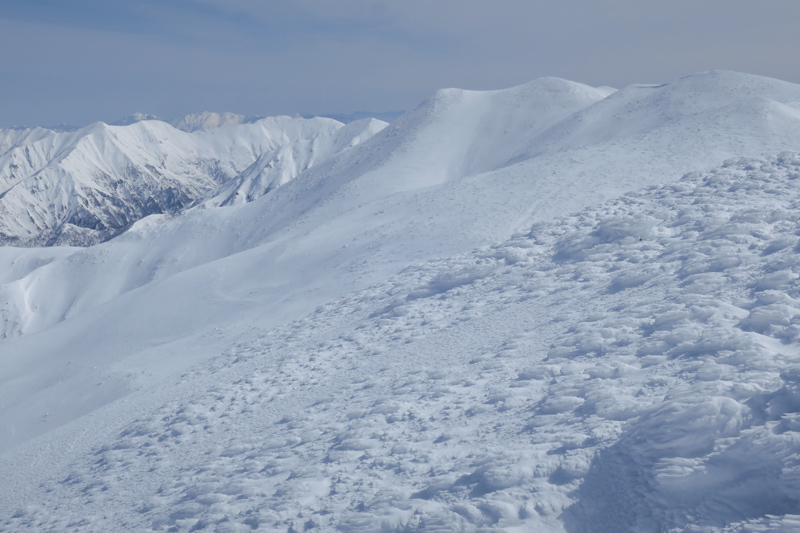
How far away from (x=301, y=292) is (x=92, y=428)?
7.57 metres

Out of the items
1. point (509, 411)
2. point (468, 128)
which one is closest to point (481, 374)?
point (509, 411)

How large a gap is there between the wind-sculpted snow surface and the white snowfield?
1.3 inches

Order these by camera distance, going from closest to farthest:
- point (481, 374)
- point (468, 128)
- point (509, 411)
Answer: point (509, 411) → point (481, 374) → point (468, 128)

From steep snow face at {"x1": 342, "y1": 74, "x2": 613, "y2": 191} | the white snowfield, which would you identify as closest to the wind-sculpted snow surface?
the white snowfield

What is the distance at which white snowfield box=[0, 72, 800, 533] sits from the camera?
4.77 m

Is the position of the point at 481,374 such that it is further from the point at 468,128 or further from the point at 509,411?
the point at 468,128

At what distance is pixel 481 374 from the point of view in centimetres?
774

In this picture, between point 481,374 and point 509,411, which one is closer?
point 509,411

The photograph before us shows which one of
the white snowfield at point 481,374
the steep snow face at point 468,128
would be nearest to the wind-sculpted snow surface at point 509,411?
the white snowfield at point 481,374

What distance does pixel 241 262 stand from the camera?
24469 mm

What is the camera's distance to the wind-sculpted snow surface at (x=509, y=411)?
461 cm

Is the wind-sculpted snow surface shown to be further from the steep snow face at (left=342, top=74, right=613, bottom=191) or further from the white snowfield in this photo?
the steep snow face at (left=342, top=74, right=613, bottom=191)

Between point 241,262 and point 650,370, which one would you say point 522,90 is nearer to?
point 241,262

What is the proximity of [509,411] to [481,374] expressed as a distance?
4.13 feet
